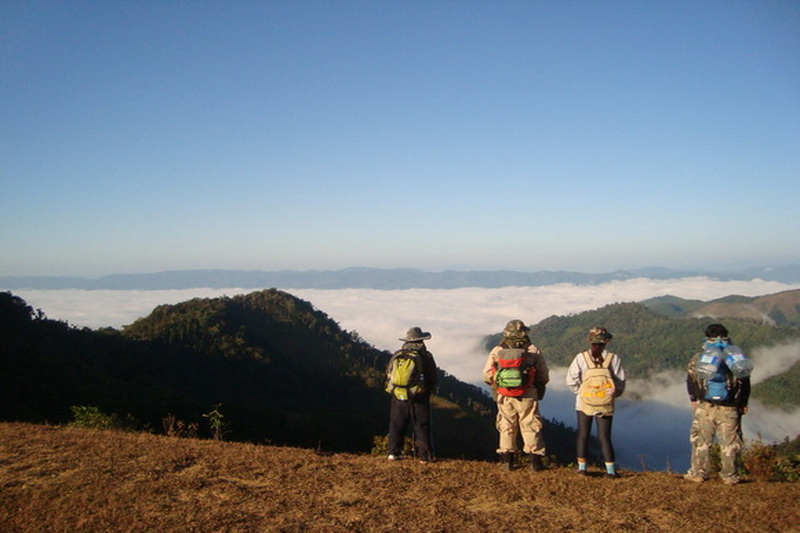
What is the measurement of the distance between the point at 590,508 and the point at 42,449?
8398mm

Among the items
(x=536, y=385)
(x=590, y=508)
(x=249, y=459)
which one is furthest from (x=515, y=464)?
(x=249, y=459)

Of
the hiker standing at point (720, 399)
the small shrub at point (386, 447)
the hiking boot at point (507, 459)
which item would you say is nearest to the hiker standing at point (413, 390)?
the small shrub at point (386, 447)

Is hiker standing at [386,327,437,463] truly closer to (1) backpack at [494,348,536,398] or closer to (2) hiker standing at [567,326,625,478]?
(1) backpack at [494,348,536,398]

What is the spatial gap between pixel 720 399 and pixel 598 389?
60.7 inches

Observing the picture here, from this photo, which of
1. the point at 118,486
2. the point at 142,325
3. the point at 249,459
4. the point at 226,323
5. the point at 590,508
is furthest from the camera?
the point at 226,323

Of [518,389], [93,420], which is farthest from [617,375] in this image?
[93,420]

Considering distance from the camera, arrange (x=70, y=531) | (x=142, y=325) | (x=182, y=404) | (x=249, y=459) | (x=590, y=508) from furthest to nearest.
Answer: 1. (x=142, y=325)
2. (x=182, y=404)
3. (x=249, y=459)
4. (x=590, y=508)
5. (x=70, y=531)

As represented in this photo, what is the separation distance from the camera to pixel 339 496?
6.64m

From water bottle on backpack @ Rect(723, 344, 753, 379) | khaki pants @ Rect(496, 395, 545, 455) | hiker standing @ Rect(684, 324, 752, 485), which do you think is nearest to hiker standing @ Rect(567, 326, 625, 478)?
khaki pants @ Rect(496, 395, 545, 455)

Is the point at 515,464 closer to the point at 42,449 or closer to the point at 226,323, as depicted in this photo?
the point at 42,449

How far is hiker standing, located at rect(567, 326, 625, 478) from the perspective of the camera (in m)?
7.38

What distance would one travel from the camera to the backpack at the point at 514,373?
7418mm

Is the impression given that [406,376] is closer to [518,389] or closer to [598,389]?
[518,389]

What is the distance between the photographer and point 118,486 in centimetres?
689
